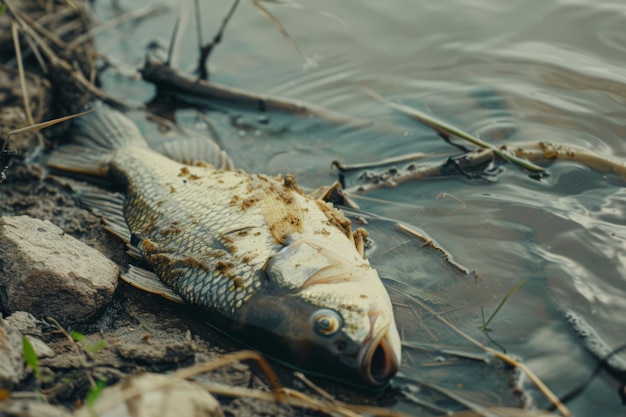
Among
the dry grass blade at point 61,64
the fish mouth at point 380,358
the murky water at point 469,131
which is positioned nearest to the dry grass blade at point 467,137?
the murky water at point 469,131

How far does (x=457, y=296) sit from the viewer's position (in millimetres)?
4152

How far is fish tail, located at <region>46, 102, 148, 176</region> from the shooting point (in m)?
5.70

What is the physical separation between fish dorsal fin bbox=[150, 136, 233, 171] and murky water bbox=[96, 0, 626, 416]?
425 millimetres

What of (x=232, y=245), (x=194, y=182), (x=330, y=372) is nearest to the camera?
(x=330, y=372)

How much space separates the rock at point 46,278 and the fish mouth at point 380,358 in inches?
66.9

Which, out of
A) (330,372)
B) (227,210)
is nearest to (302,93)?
(227,210)

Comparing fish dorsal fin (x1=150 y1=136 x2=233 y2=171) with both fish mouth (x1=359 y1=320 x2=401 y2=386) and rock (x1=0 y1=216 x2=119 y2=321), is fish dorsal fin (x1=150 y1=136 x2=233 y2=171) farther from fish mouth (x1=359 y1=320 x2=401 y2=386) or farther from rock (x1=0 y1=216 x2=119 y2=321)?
fish mouth (x1=359 y1=320 x2=401 y2=386)

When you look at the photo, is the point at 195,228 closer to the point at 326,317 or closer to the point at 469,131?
the point at 326,317

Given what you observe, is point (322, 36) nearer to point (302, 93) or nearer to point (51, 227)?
point (302, 93)

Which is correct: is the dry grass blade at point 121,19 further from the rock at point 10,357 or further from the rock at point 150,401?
the rock at point 150,401

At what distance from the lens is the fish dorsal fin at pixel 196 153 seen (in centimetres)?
548

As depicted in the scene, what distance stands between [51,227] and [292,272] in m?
1.73

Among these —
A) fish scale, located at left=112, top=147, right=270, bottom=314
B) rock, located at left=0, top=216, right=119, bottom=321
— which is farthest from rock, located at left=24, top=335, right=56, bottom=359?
fish scale, located at left=112, top=147, right=270, bottom=314

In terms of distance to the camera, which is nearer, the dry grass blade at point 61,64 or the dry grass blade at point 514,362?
the dry grass blade at point 514,362
